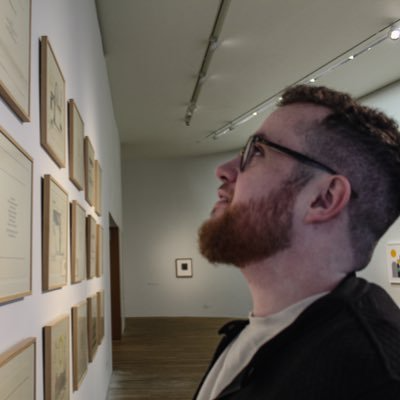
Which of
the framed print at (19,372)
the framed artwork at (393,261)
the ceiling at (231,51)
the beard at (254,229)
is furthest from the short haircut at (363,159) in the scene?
the framed artwork at (393,261)

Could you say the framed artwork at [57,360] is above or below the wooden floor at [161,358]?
above

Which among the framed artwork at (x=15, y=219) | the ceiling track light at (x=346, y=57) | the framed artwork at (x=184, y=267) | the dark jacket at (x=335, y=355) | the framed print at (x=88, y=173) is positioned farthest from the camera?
the framed artwork at (x=184, y=267)

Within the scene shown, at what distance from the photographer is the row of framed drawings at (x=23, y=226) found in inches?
55.7

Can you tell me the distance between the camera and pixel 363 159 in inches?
45.9

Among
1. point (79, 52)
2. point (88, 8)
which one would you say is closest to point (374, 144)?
point (79, 52)

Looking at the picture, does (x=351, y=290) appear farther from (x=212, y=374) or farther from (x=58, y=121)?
(x=58, y=121)

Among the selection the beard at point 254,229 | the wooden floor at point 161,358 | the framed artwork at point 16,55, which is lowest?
the wooden floor at point 161,358

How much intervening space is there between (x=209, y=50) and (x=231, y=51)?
0.49 meters

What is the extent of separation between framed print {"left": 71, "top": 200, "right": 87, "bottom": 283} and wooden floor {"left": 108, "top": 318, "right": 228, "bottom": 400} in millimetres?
3313

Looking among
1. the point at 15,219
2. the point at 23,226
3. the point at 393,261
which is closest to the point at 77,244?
the point at 23,226

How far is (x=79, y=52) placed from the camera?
3.63m

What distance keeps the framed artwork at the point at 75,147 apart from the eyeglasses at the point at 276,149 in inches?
69.1

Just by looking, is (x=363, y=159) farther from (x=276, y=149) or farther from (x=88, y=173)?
(x=88, y=173)

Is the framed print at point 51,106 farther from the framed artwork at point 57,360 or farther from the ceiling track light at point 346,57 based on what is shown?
the ceiling track light at point 346,57
